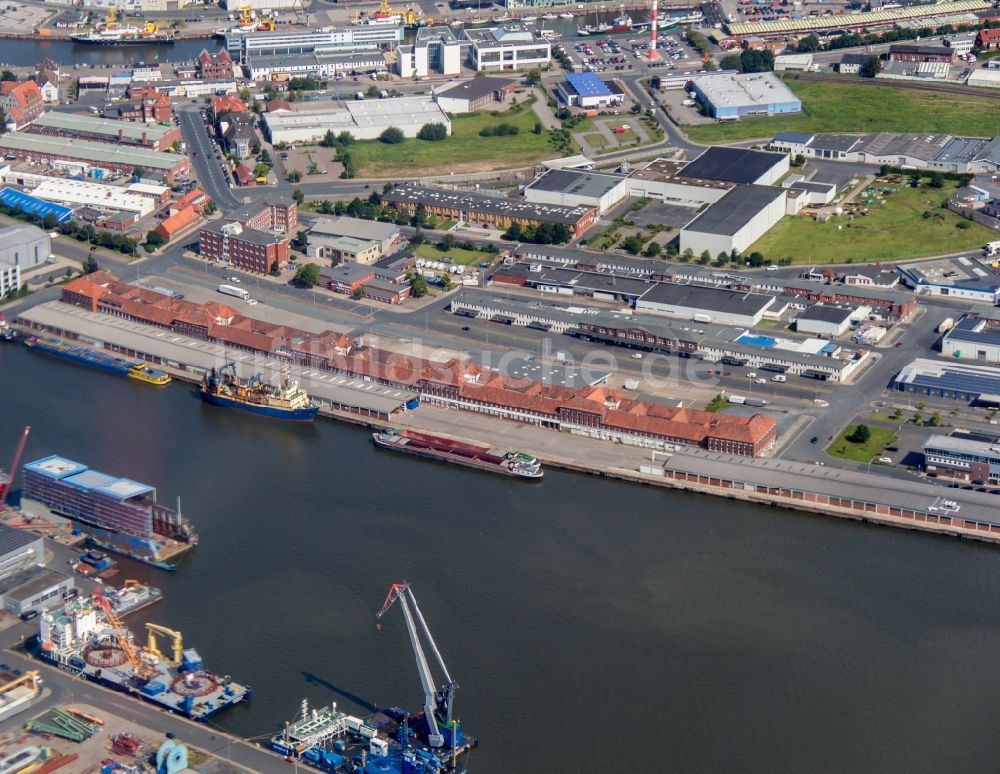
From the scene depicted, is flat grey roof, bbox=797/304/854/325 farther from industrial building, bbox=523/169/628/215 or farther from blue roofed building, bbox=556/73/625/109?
blue roofed building, bbox=556/73/625/109

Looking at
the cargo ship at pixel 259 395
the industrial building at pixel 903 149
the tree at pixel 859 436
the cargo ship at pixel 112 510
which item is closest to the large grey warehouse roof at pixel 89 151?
the cargo ship at pixel 259 395

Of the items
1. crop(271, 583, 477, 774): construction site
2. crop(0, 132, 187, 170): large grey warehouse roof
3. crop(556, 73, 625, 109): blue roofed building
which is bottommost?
crop(271, 583, 477, 774): construction site

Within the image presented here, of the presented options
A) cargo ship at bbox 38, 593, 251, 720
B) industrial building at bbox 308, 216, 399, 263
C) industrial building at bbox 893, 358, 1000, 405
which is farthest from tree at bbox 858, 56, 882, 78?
cargo ship at bbox 38, 593, 251, 720

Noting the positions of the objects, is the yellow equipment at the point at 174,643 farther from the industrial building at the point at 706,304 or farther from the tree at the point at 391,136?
the tree at the point at 391,136

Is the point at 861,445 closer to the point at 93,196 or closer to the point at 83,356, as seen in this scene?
the point at 83,356

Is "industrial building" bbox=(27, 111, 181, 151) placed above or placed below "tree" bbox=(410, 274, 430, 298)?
above
